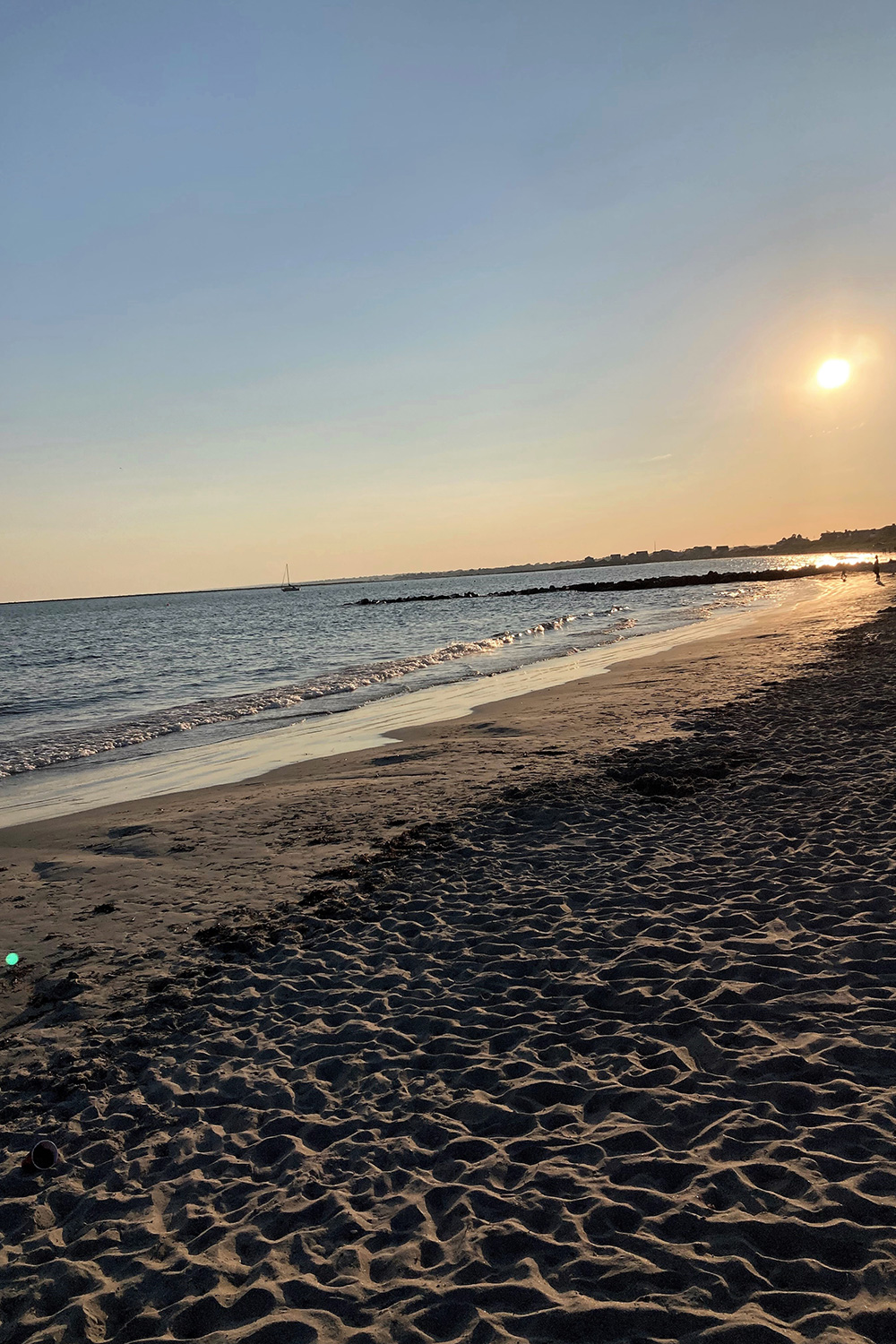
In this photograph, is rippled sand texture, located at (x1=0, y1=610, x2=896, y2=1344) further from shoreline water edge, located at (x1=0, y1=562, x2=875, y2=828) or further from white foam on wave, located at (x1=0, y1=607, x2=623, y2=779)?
white foam on wave, located at (x1=0, y1=607, x2=623, y2=779)

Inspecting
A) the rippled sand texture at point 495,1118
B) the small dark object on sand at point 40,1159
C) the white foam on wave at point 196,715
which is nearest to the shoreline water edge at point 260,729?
the white foam on wave at point 196,715

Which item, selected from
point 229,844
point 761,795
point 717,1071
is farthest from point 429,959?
point 761,795

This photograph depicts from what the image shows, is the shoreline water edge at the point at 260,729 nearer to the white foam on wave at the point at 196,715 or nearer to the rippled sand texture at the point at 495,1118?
the white foam on wave at the point at 196,715

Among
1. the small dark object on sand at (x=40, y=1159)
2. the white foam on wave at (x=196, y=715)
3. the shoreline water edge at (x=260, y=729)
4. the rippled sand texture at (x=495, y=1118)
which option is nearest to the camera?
the rippled sand texture at (x=495, y=1118)

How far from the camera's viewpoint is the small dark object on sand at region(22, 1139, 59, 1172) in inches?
183

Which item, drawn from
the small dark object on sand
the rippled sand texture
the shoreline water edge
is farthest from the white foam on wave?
the small dark object on sand

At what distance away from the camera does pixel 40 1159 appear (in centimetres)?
468

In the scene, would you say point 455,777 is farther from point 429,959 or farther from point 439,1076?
point 439,1076

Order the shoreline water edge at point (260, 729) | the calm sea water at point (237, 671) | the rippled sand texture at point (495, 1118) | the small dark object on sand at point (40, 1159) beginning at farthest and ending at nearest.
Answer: the calm sea water at point (237, 671), the shoreline water edge at point (260, 729), the small dark object on sand at point (40, 1159), the rippled sand texture at point (495, 1118)

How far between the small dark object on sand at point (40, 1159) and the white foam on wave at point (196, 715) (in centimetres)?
1335

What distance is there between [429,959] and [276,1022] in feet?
4.68

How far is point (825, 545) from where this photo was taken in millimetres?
198125

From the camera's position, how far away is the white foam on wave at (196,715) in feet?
59.4

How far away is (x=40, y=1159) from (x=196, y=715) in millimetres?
18641
